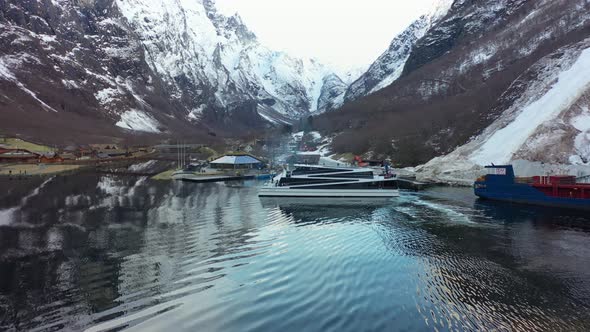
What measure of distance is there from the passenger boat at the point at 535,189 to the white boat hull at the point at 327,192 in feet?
49.8

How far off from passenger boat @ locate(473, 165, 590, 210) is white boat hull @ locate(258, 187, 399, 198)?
15.2m

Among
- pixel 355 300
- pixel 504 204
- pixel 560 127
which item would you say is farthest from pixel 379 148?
pixel 355 300

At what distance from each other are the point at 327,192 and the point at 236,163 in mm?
59904

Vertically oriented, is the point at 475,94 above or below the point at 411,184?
above

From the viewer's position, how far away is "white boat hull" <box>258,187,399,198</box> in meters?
70.6

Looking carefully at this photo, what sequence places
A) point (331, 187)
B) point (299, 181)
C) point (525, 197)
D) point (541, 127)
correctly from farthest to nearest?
point (541, 127), point (299, 181), point (331, 187), point (525, 197)

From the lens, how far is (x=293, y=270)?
29.5 meters

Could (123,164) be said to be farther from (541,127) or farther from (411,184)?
(541,127)

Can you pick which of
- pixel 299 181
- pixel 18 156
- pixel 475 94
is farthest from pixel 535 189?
pixel 18 156

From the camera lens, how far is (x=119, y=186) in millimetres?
89375

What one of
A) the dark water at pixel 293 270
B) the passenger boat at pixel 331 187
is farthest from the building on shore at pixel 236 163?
the dark water at pixel 293 270

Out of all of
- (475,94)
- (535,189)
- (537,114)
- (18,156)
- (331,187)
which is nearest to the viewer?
(535,189)

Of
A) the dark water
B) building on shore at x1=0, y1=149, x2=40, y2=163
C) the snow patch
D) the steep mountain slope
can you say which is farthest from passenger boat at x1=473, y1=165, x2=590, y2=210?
building on shore at x1=0, y1=149, x2=40, y2=163

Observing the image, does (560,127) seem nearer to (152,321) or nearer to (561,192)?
(561,192)
